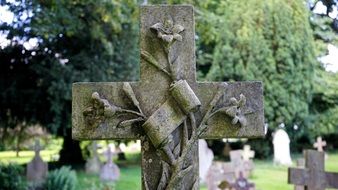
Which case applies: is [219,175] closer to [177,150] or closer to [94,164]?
[94,164]

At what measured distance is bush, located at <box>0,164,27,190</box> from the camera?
7.48 meters

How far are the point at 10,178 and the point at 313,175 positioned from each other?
4.69 meters

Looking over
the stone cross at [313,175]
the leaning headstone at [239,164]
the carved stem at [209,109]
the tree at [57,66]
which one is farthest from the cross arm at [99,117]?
the tree at [57,66]

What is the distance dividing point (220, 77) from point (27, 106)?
7.26m

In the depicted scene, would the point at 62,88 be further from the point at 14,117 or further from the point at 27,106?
the point at 14,117

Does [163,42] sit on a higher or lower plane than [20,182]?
higher

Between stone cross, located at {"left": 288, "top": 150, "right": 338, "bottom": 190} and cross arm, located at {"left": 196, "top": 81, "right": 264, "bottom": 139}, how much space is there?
9.33 feet

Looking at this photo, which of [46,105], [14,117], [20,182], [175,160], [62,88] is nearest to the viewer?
[175,160]

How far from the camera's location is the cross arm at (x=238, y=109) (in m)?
2.68

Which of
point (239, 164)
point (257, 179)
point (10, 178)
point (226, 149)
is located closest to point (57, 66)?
point (10, 178)

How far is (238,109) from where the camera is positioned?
2693 millimetres

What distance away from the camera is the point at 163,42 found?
261 centimetres

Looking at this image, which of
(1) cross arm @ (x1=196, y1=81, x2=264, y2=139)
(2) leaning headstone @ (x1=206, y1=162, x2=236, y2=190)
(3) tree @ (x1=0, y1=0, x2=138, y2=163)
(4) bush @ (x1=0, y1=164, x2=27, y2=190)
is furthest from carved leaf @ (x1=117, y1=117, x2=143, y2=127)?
(3) tree @ (x1=0, y1=0, x2=138, y2=163)

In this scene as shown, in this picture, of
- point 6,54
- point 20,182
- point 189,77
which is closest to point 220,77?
point 6,54
